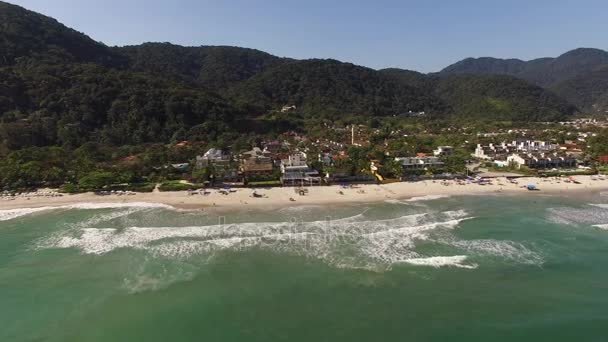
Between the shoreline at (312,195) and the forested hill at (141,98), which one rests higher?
the forested hill at (141,98)

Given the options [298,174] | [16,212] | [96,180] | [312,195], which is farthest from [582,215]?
[16,212]

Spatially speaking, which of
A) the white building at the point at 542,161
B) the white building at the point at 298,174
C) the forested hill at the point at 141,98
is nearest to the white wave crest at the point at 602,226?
the white building at the point at 542,161

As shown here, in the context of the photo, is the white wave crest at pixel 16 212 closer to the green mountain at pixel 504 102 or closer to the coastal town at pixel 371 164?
the coastal town at pixel 371 164

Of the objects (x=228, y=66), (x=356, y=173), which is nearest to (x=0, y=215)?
(x=356, y=173)

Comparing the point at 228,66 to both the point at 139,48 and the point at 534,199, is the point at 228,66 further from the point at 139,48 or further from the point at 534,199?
the point at 534,199

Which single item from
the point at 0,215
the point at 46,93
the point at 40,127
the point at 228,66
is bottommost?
the point at 0,215

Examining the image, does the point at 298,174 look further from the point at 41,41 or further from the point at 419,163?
the point at 41,41

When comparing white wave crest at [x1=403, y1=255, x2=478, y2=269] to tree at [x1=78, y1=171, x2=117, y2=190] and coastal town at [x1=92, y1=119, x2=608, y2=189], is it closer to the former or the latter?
coastal town at [x1=92, y1=119, x2=608, y2=189]
